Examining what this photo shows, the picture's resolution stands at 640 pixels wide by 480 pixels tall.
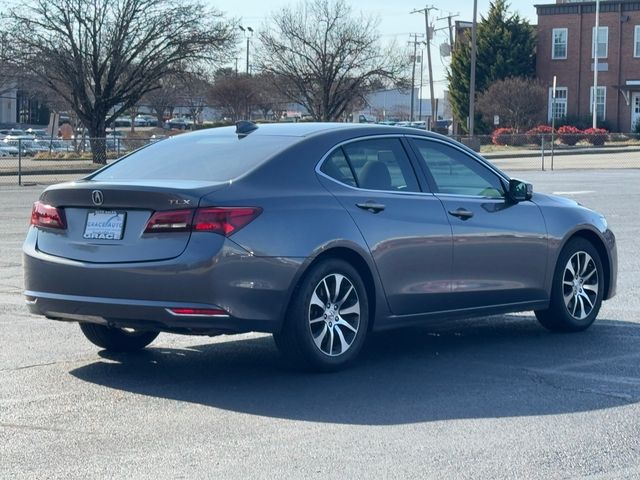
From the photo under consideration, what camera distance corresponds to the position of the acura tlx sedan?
719 centimetres

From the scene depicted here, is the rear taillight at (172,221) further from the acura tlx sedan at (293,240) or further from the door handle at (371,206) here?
the door handle at (371,206)

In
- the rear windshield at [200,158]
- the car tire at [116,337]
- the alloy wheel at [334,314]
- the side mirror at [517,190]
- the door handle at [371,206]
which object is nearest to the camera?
the alloy wheel at [334,314]

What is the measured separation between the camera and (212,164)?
310 inches

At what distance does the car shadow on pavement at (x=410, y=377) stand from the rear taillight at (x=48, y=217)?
97 cm

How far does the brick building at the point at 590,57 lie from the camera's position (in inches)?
2913

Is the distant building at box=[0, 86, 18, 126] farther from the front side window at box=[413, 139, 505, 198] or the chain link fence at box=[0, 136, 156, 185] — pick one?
the front side window at box=[413, 139, 505, 198]

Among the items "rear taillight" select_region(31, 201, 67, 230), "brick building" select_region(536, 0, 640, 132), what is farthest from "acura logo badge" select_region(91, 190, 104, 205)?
"brick building" select_region(536, 0, 640, 132)

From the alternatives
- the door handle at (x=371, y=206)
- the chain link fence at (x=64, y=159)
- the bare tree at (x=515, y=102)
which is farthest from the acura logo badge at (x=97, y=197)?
the bare tree at (x=515, y=102)

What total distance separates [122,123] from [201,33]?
225 feet

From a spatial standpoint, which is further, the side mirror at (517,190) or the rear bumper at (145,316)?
the side mirror at (517,190)

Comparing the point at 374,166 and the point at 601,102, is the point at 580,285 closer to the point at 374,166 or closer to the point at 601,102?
the point at 374,166

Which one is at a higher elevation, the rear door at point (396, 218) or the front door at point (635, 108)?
the front door at point (635, 108)

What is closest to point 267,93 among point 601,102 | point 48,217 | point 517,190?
point 601,102

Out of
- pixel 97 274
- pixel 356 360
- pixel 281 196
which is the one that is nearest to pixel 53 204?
pixel 97 274
